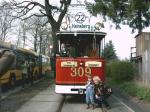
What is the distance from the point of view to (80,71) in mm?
18641

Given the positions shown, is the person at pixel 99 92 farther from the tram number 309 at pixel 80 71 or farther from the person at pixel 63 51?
the person at pixel 63 51

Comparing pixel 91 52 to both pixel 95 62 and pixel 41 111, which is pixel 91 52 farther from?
pixel 41 111

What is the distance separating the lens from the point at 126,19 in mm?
30812

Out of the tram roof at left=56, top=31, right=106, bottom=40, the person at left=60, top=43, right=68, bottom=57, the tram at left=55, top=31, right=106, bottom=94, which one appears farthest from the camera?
the tram roof at left=56, top=31, right=106, bottom=40

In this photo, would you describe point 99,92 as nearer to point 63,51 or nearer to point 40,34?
point 63,51

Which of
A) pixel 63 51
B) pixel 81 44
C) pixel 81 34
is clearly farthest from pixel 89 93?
pixel 81 44

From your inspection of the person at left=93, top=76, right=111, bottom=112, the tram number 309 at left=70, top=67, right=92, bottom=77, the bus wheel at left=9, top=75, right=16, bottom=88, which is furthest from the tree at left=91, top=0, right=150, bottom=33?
the person at left=93, top=76, right=111, bottom=112

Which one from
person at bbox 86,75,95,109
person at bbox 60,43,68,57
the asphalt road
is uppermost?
person at bbox 60,43,68,57

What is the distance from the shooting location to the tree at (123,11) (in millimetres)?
28230

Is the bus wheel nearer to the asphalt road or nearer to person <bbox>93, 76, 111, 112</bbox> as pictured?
the asphalt road

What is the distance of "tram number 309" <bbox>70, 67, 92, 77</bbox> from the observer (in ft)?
61.0

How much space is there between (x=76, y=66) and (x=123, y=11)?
12.5m

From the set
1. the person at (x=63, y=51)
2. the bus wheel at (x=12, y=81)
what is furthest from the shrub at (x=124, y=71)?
the person at (x=63, y=51)

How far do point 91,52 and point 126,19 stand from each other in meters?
11.0
